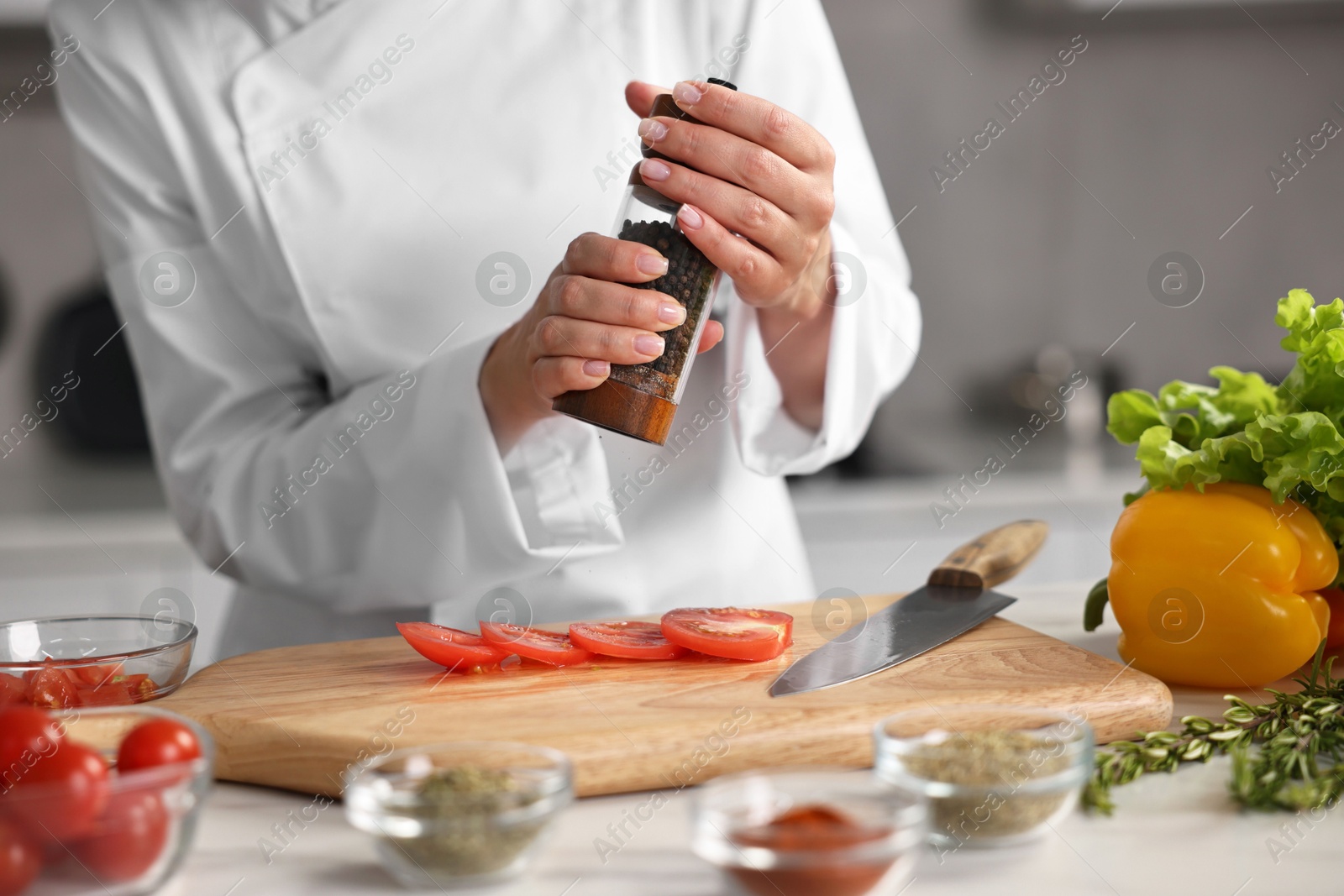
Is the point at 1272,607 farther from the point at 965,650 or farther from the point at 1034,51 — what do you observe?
the point at 1034,51

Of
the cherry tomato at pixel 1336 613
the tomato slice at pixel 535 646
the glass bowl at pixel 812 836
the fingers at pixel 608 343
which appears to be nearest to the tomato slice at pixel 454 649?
the tomato slice at pixel 535 646

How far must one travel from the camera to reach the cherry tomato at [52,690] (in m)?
0.77

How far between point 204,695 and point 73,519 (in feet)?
4.75

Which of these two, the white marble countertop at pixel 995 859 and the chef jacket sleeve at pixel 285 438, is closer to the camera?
the white marble countertop at pixel 995 859

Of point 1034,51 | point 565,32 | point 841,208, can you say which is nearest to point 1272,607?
point 841,208

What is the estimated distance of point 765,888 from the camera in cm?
53

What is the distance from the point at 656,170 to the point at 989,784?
0.51 meters

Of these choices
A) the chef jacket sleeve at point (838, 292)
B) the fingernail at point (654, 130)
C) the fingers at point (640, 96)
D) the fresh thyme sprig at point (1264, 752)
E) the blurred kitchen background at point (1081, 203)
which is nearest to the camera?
the fresh thyme sprig at point (1264, 752)

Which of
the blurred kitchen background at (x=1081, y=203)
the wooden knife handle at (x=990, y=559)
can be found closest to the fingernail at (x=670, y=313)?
the wooden knife handle at (x=990, y=559)

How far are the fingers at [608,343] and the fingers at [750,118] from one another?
175mm

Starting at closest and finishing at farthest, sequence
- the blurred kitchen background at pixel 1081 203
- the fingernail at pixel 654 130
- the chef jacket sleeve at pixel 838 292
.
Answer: the fingernail at pixel 654 130 → the chef jacket sleeve at pixel 838 292 → the blurred kitchen background at pixel 1081 203

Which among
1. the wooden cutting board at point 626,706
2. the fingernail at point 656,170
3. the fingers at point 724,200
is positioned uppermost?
the fingernail at point 656,170

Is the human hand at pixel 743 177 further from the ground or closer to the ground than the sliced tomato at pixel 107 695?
further from the ground

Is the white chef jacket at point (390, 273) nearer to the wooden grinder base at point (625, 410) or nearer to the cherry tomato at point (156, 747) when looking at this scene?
the wooden grinder base at point (625, 410)
